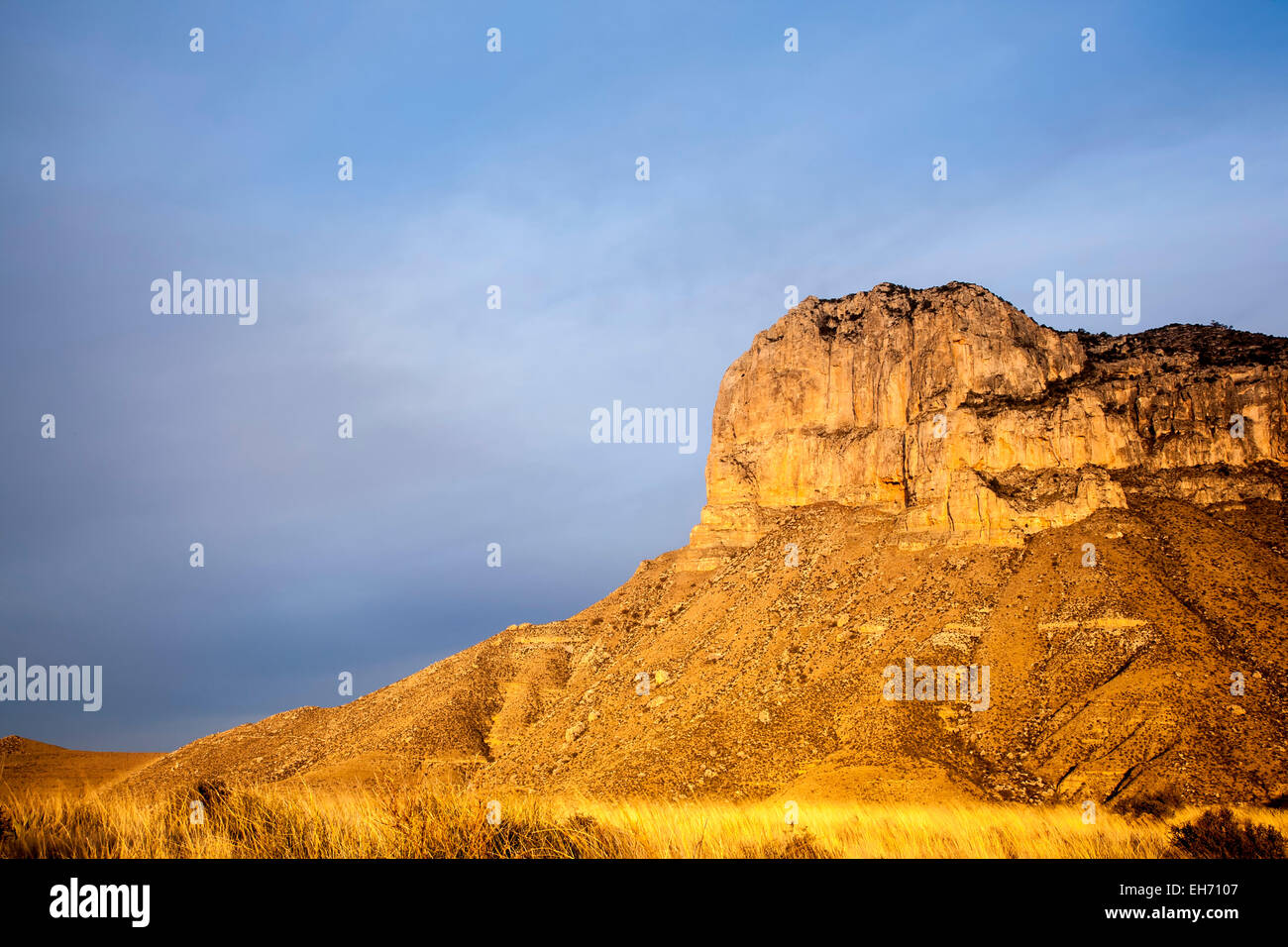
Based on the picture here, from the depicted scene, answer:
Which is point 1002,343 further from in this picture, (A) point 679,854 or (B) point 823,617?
(A) point 679,854

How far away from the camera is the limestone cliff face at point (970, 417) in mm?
68500

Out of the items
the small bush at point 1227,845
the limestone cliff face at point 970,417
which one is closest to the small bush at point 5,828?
the small bush at point 1227,845

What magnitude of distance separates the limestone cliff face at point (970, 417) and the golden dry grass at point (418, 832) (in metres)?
57.6

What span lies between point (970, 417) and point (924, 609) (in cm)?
2127

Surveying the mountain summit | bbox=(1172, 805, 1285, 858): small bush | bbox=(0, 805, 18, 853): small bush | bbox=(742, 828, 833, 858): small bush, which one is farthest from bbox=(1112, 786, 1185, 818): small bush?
bbox=(0, 805, 18, 853): small bush

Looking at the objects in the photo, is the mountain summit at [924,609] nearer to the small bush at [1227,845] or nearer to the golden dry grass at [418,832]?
the small bush at [1227,845]

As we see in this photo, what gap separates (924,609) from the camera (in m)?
59.0

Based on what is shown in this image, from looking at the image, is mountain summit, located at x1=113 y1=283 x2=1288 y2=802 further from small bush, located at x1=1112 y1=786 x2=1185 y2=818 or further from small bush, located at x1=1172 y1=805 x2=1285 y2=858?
small bush, located at x1=1172 y1=805 x2=1285 y2=858

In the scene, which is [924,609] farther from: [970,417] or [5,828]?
[5,828]

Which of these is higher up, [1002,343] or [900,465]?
[1002,343]

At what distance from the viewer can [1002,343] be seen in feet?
272

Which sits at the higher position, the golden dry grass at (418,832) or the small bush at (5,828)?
the small bush at (5,828)
